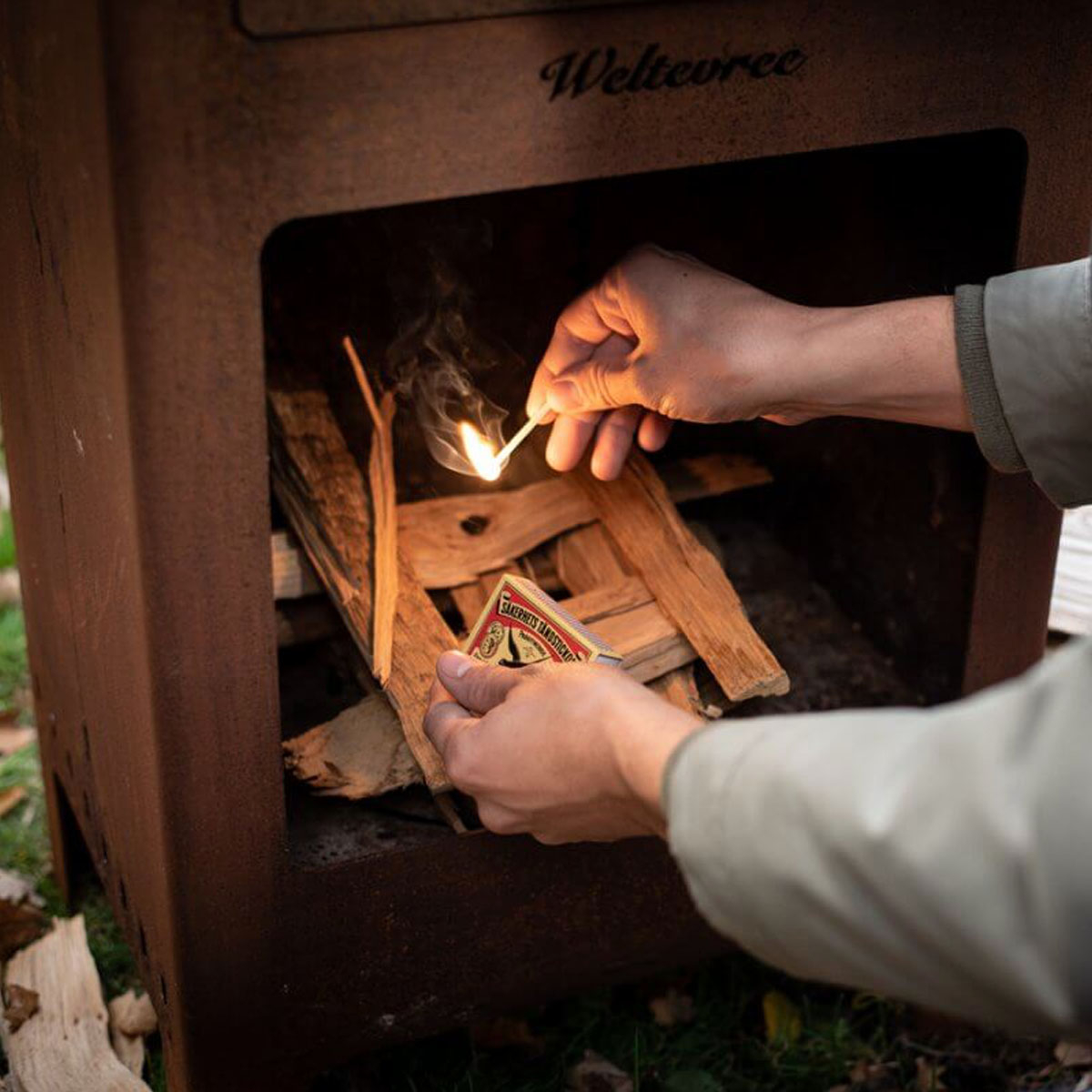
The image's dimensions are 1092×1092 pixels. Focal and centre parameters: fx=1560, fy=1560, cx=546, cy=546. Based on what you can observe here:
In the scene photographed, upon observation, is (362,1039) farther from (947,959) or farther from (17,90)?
(17,90)

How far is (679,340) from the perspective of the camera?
166 centimetres

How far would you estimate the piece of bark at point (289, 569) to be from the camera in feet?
5.89

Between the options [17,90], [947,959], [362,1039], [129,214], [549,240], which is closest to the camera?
[947,959]

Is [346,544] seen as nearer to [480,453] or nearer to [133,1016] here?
[480,453]

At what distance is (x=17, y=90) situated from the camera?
1497mm

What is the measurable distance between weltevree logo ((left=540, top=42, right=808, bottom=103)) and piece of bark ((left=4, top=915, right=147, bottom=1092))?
4.02 feet

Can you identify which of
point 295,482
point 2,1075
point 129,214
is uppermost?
point 129,214

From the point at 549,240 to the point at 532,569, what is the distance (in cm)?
44

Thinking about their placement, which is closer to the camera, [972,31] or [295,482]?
[972,31]

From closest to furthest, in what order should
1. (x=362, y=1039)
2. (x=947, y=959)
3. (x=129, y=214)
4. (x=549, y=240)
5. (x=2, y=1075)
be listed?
Result: 1. (x=947, y=959)
2. (x=129, y=214)
3. (x=362, y=1039)
4. (x=2, y=1075)
5. (x=549, y=240)

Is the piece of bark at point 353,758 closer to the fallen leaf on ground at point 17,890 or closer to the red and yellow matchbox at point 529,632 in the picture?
the red and yellow matchbox at point 529,632

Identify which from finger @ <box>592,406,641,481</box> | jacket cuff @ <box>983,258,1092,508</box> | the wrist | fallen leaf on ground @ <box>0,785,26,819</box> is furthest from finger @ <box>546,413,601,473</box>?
fallen leaf on ground @ <box>0,785,26,819</box>

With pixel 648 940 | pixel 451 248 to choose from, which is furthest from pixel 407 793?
pixel 451 248

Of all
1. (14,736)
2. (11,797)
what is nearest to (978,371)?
(11,797)
